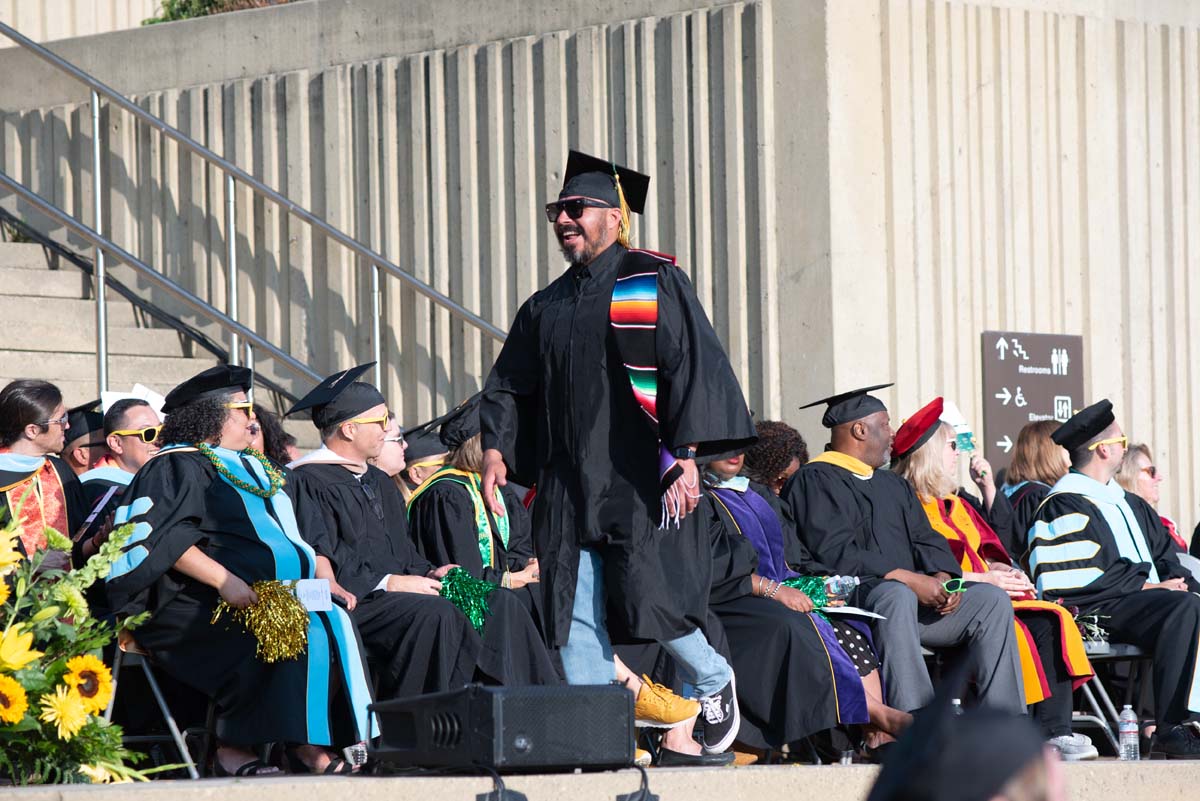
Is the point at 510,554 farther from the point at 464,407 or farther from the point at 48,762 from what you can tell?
the point at 48,762

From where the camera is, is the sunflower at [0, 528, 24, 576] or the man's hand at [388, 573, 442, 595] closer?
the sunflower at [0, 528, 24, 576]

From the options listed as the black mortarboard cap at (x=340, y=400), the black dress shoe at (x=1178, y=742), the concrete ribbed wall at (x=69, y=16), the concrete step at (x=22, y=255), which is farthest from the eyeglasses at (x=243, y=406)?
the concrete ribbed wall at (x=69, y=16)

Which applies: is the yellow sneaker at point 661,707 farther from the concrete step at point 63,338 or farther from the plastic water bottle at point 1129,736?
the concrete step at point 63,338

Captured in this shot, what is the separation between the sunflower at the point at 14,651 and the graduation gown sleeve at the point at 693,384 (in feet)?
5.68

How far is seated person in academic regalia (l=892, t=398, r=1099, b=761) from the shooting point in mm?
7473

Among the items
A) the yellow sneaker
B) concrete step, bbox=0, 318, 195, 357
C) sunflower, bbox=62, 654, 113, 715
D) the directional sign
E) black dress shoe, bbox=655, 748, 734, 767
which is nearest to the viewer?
sunflower, bbox=62, 654, 113, 715

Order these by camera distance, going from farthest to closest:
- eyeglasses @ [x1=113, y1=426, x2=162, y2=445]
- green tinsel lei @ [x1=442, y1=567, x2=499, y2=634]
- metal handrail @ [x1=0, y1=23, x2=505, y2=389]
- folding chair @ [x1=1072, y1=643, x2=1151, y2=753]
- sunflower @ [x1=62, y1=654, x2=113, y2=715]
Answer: metal handrail @ [x1=0, y1=23, x2=505, y2=389]
folding chair @ [x1=1072, y1=643, x2=1151, y2=753]
eyeglasses @ [x1=113, y1=426, x2=162, y2=445]
green tinsel lei @ [x1=442, y1=567, x2=499, y2=634]
sunflower @ [x1=62, y1=654, x2=113, y2=715]

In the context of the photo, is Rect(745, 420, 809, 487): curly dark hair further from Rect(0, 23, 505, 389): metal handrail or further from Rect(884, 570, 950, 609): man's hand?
Rect(0, 23, 505, 389): metal handrail

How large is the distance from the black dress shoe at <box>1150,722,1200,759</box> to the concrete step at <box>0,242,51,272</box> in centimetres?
597

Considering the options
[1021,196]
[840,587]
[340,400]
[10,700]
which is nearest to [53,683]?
[10,700]

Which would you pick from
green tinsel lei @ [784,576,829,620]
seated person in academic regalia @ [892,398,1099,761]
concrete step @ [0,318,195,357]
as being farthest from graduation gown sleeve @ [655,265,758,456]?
concrete step @ [0,318,195,357]

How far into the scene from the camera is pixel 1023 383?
33.3ft

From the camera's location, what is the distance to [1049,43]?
10453 millimetres

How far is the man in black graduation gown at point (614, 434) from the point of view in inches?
207
